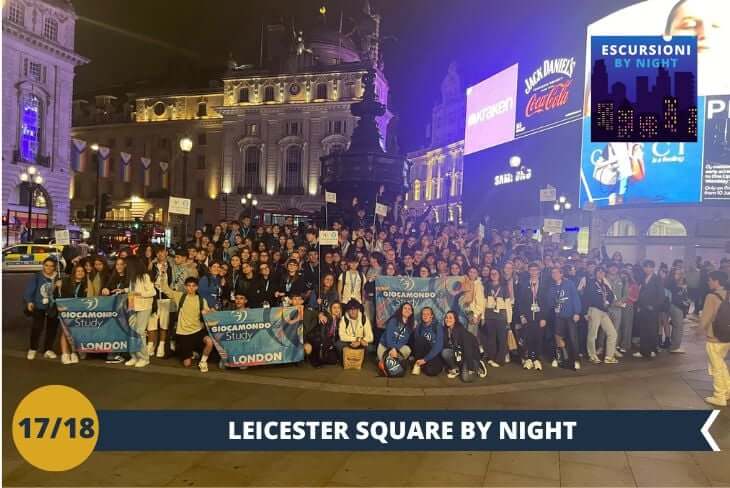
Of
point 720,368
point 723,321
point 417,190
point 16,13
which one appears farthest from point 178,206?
point 417,190

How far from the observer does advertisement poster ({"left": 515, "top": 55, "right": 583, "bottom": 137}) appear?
37969mm

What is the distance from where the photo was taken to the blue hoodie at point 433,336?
7.71 meters

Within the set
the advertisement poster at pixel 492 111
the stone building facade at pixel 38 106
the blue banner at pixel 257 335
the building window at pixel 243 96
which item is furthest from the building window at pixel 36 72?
the advertisement poster at pixel 492 111

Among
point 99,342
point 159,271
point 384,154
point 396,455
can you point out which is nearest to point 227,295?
point 159,271

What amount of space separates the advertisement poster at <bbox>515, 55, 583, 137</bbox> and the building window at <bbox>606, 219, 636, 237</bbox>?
27.9ft

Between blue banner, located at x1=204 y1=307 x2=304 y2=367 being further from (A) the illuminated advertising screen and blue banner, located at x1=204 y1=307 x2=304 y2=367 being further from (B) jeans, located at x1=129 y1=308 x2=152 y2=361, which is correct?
(A) the illuminated advertising screen

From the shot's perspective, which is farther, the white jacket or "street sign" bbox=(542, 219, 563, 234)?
"street sign" bbox=(542, 219, 563, 234)

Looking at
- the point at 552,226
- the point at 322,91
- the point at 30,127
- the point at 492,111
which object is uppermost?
the point at 322,91

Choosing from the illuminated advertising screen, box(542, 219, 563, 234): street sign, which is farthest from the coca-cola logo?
box(542, 219, 563, 234): street sign

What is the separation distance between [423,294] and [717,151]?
28.2m

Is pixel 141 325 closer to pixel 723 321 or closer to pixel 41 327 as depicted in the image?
pixel 41 327

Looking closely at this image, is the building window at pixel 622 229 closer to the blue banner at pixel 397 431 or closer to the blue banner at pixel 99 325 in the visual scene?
the blue banner at pixel 397 431

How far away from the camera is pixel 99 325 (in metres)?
8.07

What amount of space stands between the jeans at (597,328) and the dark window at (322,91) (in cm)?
5329
